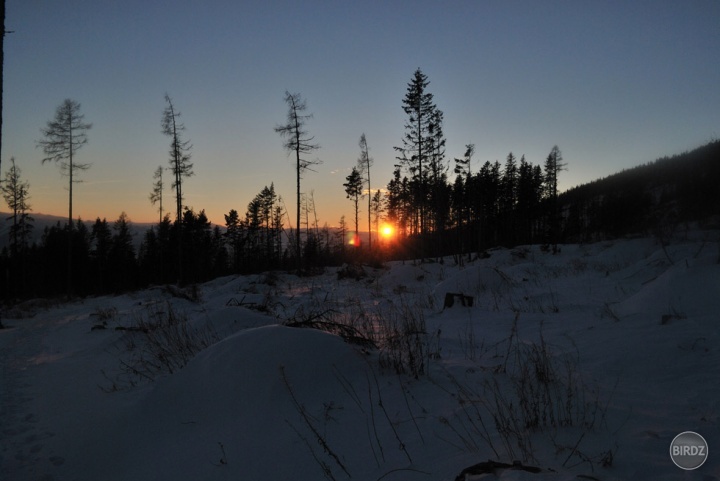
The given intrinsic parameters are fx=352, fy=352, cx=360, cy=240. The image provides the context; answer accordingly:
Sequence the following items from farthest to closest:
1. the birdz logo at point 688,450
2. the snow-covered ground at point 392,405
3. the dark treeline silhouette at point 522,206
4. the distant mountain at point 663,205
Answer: the dark treeline silhouette at point 522,206 → the distant mountain at point 663,205 → the snow-covered ground at point 392,405 → the birdz logo at point 688,450

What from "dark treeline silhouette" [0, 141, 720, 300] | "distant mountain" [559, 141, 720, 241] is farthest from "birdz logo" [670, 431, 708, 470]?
"dark treeline silhouette" [0, 141, 720, 300]

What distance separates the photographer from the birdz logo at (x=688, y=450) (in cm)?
167

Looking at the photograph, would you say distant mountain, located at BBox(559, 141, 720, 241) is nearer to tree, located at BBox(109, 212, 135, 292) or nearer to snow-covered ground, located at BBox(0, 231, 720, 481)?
snow-covered ground, located at BBox(0, 231, 720, 481)

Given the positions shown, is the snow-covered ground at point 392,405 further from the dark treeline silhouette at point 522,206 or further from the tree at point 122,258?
the tree at point 122,258

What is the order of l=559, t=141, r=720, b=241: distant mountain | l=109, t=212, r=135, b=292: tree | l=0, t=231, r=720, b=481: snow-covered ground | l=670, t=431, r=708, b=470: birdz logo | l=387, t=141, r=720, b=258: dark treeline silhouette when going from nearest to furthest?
l=670, t=431, r=708, b=470: birdz logo → l=0, t=231, r=720, b=481: snow-covered ground → l=559, t=141, r=720, b=241: distant mountain → l=387, t=141, r=720, b=258: dark treeline silhouette → l=109, t=212, r=135, b=292: tree

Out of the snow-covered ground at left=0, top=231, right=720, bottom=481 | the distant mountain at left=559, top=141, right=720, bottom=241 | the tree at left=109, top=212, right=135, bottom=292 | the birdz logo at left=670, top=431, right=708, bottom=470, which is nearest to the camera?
the birdz logo at left=670, top=431, right=708, bottom=470

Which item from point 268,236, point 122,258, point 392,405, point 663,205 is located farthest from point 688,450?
point 122,258

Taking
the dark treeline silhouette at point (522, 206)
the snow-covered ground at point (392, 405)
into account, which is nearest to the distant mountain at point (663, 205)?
the dark treeline silhouette at point (522, 206)

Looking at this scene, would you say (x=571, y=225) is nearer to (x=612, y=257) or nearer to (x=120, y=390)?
(x=612, y=257)

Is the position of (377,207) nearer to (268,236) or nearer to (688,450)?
(268,236)

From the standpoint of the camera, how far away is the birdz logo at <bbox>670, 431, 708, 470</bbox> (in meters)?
1.67

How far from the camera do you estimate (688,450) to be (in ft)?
5.85

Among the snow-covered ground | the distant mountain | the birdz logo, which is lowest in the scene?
the snow-covered ground

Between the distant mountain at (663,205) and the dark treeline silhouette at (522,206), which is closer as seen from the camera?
the distant mountain at (663,205)
